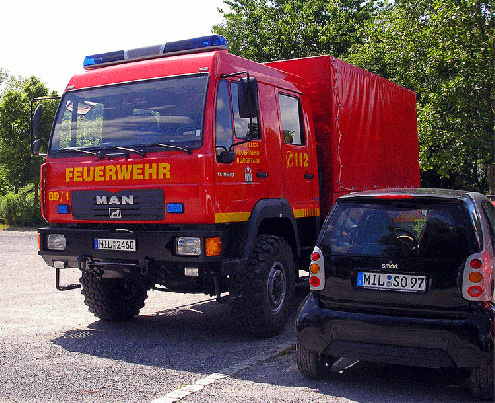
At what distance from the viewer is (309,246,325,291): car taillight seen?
5051 mm

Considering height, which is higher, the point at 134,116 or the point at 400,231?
the point at 134,116

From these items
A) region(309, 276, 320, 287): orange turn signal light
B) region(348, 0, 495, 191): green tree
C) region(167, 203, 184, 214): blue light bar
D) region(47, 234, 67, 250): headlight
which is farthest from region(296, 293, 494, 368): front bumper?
region(348, 0, 495, 191): green tree

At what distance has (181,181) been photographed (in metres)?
6.19

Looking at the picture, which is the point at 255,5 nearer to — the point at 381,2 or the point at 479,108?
the point at 381,2

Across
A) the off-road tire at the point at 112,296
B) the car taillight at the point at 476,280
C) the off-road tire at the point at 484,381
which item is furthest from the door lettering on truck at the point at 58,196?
the off-road tire at the point at 484,381

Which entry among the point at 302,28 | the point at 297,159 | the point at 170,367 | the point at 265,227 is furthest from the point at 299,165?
the point at 302,28

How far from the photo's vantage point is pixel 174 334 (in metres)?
7.07

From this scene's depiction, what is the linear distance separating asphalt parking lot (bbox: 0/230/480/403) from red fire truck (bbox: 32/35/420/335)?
0.51m

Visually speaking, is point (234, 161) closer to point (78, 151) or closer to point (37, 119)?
point (78, 151)

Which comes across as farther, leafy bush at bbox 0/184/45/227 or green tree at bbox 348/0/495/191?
leafy bush at bbox 0/184/45/227

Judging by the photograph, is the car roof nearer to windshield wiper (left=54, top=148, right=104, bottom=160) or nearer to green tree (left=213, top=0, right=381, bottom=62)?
windshield wiper (left=54, top=148, right=104, bottom=160)

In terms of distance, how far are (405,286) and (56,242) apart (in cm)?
398

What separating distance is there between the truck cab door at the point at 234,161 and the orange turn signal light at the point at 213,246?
20cm

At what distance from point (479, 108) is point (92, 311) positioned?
18075 mm
